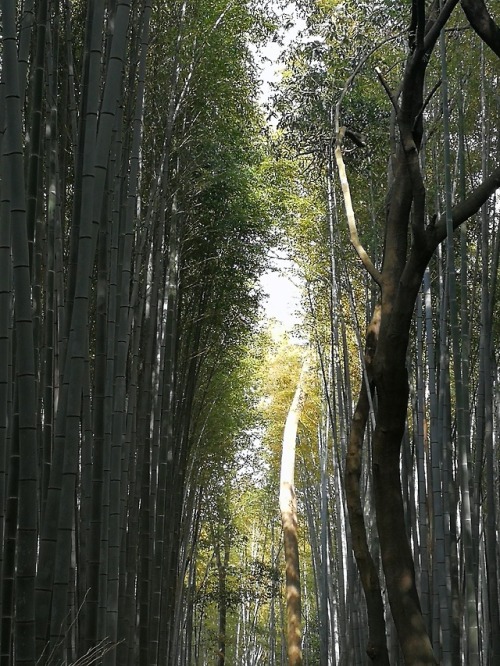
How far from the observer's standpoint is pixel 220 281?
27.3 feet

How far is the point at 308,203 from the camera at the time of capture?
841cm

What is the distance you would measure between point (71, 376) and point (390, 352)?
5.89 feet

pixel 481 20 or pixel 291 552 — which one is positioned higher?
pixel 481 20

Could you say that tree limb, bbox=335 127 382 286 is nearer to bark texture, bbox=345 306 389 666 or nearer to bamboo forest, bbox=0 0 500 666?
bamboo forest, bbox=0 0 500 666

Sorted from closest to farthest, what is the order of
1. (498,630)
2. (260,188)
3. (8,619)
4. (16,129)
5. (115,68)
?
(16,129)
(115,68)
(8,619)
(498,630)
(260,188)

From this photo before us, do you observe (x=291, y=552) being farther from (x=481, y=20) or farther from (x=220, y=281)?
(x=481, y=20)

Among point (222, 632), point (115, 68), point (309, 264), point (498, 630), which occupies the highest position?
point (309, 264)

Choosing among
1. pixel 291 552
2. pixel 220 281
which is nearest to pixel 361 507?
pixel 220 281

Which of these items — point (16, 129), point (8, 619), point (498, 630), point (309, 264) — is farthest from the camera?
point (309, 264)

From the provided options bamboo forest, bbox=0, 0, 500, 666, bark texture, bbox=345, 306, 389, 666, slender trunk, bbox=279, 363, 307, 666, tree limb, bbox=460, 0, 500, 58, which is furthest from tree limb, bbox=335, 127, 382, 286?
slender trunk, bbox=279, 363, 307, 666

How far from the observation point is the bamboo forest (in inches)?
101

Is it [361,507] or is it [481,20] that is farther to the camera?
[361,507]

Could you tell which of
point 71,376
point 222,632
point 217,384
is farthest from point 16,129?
point 222,632

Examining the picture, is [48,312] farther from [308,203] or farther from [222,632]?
[222,632]
